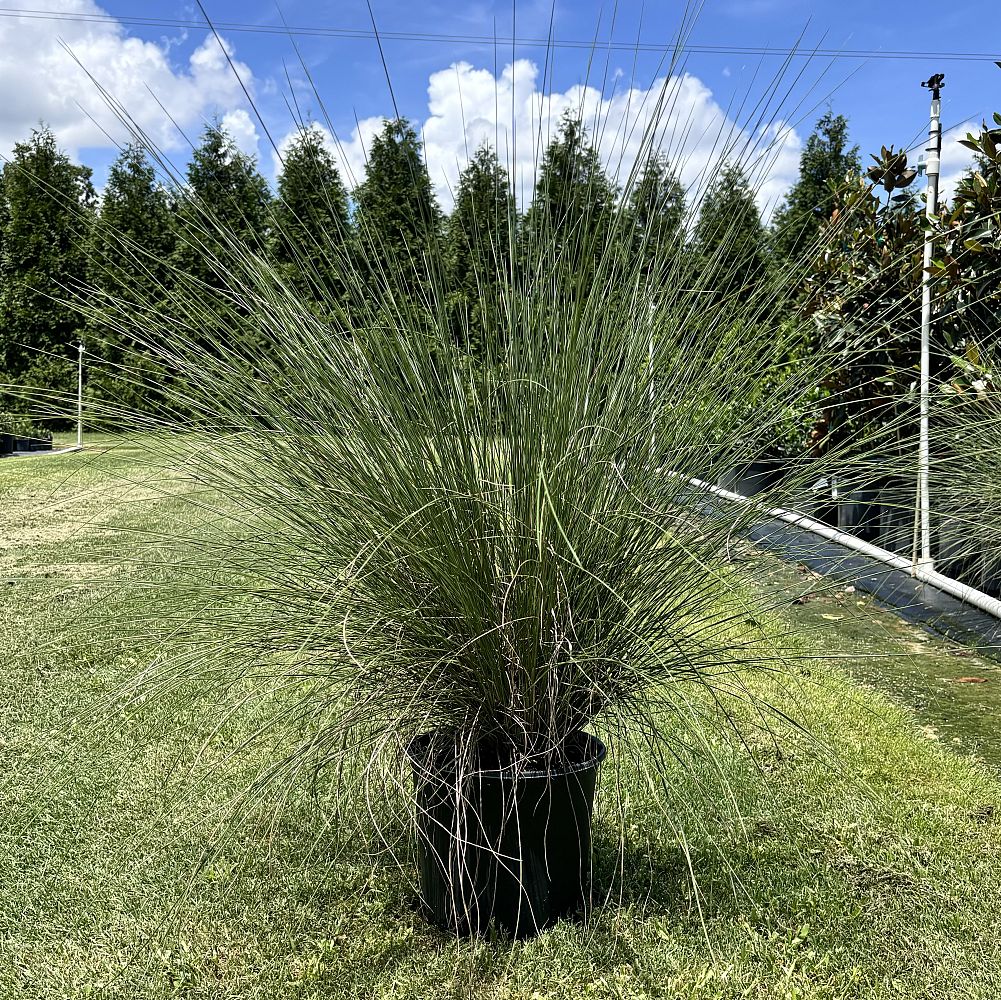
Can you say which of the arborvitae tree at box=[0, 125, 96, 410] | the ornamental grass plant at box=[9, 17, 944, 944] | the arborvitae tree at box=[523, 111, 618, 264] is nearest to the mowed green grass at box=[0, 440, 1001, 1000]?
the ornamental grass plant at box=[9, 17, 944, 944]

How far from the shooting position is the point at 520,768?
5.33 ft

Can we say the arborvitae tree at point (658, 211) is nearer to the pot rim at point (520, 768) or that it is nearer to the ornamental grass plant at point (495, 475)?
the ornamental grass plant at point (495, 475)

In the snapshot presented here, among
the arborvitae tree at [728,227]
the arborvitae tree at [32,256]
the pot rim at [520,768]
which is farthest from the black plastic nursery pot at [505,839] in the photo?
the arborvitae tree at [32,256]

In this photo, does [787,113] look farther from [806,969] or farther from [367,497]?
[806,969]

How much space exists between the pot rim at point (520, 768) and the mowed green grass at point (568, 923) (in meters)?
0.10

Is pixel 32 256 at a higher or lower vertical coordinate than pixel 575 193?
higher

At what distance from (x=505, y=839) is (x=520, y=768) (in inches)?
5.7

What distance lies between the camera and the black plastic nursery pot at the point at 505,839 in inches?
63.8

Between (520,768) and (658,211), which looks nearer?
(520,768)

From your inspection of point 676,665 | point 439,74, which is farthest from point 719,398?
point 439,74

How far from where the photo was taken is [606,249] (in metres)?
1.76

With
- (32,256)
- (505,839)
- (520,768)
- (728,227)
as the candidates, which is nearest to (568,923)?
(505,839)

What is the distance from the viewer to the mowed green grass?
1671 mm

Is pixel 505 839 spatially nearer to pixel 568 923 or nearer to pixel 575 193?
pixel 568 923
